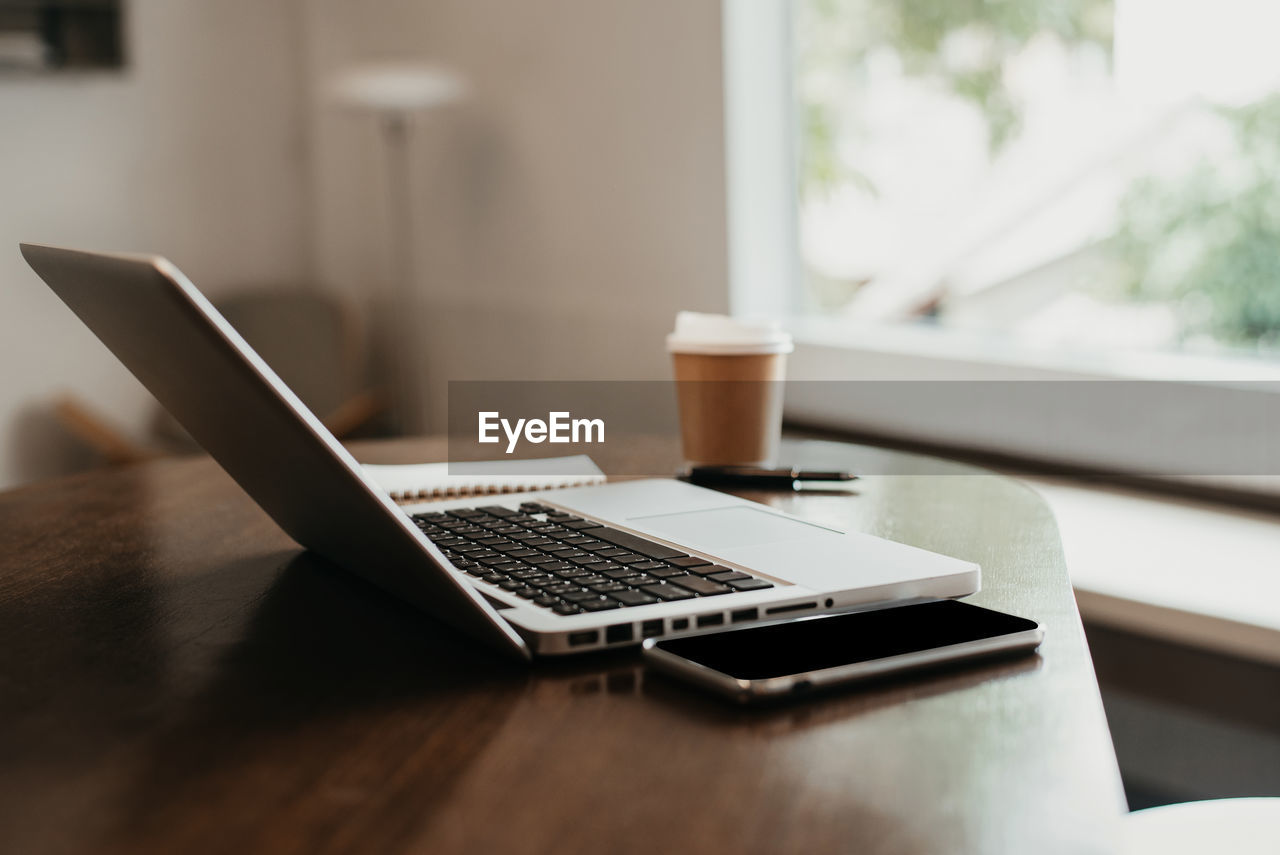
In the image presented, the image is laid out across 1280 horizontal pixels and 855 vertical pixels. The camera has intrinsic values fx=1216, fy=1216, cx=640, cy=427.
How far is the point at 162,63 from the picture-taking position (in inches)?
114

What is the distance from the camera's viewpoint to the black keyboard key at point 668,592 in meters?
0.59

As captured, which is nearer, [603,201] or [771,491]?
[771,491]

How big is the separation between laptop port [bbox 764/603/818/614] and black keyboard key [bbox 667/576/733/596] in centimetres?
3

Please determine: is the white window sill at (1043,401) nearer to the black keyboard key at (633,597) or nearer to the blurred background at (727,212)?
the blurred background at (727,212)

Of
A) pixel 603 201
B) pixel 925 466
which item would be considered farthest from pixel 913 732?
pixel 603 201

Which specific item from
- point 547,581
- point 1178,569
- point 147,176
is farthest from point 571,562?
point 147,176

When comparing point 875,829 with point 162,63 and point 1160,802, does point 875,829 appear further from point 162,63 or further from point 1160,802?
point 162,63

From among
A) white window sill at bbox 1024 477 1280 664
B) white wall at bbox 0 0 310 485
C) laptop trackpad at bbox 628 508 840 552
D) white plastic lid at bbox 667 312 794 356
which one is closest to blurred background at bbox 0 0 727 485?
white wall at bbox 0 0 310 485

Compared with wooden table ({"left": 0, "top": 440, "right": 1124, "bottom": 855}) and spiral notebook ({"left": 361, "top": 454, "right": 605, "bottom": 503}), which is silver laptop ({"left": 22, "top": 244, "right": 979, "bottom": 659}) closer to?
wooden table ({"left": 0, "top": 440, "right": 1124, "bottom": 855})

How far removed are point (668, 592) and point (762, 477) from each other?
0.42 metres

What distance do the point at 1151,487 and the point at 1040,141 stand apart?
56 cm

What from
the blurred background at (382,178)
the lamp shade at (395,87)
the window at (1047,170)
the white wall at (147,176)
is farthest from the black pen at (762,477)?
the white wall at (147,176)

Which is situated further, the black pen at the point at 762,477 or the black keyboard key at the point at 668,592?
the black pen at the point at 762,477

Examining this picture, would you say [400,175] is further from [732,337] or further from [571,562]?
[571,562]
